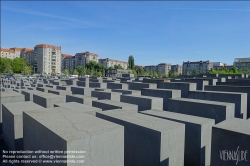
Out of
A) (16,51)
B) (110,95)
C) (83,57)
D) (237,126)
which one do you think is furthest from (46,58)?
(237,126)

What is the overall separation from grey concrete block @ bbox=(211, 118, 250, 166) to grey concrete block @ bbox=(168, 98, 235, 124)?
3.06 m

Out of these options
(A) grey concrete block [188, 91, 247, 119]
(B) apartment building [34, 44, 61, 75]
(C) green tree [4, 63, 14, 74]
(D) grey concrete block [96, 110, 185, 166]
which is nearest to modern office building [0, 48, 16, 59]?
(B) apartment building [34, 44, 61, 75]

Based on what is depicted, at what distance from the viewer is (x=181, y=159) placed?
510cm

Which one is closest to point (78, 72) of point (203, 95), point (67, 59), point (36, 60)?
point (36, 60)

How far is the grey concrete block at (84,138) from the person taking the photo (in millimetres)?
3319

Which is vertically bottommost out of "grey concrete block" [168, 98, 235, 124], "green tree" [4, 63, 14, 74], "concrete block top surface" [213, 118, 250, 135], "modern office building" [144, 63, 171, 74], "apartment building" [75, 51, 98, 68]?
"grey concrete block" [168, 98, 235, 124]

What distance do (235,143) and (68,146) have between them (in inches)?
137

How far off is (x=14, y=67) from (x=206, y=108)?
85.2m

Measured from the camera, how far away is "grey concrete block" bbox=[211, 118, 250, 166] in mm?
3992

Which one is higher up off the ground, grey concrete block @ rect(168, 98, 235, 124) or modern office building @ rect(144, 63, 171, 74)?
modern office building @ rect(144, 63, 171, 74)

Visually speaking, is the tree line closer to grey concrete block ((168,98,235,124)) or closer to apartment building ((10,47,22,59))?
apartment building ((10,47,22,59))

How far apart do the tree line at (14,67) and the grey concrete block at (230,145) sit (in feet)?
256

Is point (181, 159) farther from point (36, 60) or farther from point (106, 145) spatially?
point (36, 60)

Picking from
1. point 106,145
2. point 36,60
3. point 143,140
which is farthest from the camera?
point 36,60
